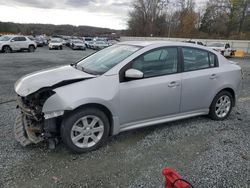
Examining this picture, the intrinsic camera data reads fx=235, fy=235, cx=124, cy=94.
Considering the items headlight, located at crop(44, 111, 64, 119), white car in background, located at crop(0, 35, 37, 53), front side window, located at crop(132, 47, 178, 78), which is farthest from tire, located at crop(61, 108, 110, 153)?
white car in background, located at crop(0, 35, 37, 53)

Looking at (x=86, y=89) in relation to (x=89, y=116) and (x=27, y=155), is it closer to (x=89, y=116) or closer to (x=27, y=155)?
(x=89, y=116)

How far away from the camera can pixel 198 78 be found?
4.27 metres

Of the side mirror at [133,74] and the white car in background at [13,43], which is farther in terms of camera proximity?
the white car in background at [13,43]

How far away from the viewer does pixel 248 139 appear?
4.09 meters

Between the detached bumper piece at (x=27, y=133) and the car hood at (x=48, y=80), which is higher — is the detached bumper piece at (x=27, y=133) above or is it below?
below

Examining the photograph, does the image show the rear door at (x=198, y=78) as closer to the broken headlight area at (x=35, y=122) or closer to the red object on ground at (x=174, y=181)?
the red object on ground at (x=174, y=181)

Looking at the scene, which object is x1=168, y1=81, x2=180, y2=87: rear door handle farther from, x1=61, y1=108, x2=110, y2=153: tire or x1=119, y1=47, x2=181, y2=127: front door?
x1=61, y1=108, x2=110, y2=153: tire

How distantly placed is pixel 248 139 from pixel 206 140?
77 centimetres

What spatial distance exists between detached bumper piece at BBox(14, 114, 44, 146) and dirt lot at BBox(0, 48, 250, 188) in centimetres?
17

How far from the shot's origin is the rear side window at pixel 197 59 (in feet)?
13.8

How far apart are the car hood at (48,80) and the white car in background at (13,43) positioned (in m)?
19.7

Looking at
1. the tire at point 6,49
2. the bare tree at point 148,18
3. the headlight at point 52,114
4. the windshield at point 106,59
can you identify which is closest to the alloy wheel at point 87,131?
the headlight at point 52,114

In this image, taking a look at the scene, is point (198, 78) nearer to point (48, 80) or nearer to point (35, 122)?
point (48, 80)

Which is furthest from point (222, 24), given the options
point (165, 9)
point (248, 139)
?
point (248, 139)
